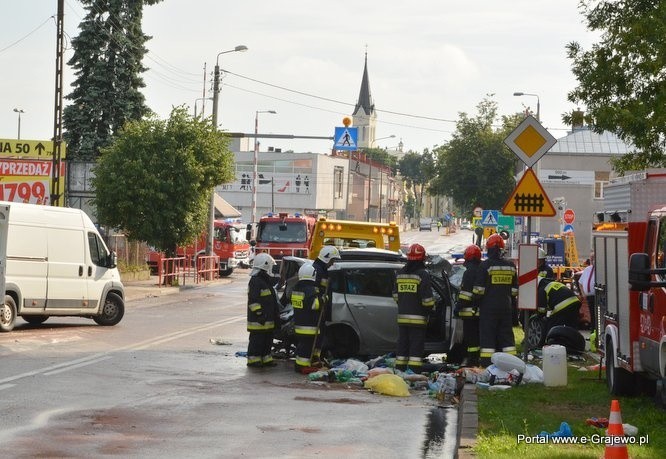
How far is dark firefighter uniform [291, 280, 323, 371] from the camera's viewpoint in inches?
645

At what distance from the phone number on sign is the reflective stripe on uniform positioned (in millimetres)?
22312

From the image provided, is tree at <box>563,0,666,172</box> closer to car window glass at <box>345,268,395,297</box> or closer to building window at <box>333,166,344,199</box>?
car window glass at <box>345,268,395,297</box>

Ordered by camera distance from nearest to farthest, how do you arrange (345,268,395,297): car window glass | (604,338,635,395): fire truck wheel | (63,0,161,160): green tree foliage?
1. (604,338,635,395): fire truck wheel
2. (345,268,395,297): car window glass
3. (63,0,161,160): green tree foliage

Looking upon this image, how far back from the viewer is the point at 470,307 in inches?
648

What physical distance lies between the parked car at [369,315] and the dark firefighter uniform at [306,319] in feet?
3.07

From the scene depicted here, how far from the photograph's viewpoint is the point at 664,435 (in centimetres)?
1015

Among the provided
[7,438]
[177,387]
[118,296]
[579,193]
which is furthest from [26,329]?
[579,193]

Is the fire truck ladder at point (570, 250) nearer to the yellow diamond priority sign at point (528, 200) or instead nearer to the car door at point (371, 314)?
the car door at point (371, 314)

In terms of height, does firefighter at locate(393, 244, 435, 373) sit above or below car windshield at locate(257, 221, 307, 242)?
below

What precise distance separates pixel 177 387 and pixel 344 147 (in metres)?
29.0

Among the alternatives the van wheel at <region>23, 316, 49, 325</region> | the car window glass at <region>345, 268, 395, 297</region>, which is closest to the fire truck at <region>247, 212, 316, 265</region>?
the van wheel at <region>23, 316, 49, 325</region>

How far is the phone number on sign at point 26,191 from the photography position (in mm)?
36250

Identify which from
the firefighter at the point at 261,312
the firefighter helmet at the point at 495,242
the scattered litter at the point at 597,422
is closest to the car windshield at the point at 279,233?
the firefighter at the point at 261,312

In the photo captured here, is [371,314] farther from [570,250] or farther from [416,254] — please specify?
[570,250]
